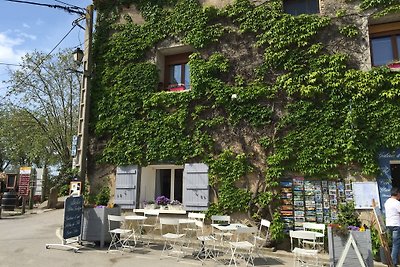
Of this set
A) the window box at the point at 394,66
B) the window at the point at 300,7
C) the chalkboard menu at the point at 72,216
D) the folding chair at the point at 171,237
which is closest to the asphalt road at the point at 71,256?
the folding chair at the point at 171,237

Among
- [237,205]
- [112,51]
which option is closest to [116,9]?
[112,51]

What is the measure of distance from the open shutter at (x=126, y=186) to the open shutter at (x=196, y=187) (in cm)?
149

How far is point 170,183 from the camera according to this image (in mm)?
9352

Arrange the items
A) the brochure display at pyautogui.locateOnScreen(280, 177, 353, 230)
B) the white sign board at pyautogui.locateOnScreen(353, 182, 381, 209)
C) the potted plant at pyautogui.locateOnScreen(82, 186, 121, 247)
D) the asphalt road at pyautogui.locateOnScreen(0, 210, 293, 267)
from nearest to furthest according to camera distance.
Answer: the asphalt road at pyautogui.locateOnScreen(0, 210, 293, 267), the white sign board at pyautogui.locateOnScreen(353, 182, 381, 209), the brochure display at pyautogui.locateOnScreen(280, 177, 353, 230), the potted plant at pyautogui.locateOnScreen(82, 186, 121, 247)

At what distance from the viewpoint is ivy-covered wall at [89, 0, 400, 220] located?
24.0 ft

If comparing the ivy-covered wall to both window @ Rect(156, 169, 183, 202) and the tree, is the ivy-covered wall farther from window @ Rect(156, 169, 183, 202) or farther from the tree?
the tree

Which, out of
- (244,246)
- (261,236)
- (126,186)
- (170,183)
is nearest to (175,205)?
(170,183)

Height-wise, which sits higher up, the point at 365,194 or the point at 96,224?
the point at 365,194

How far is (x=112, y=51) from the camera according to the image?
10.2m

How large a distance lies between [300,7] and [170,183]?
235 inches

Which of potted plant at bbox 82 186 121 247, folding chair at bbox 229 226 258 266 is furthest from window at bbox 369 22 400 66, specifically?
potted plant at bbox 82 186 121 247

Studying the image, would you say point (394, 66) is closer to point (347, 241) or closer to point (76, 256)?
point (347, 241)

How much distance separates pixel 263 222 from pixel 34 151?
62.8 feet

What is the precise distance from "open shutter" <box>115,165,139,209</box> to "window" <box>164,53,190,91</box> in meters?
2.65
